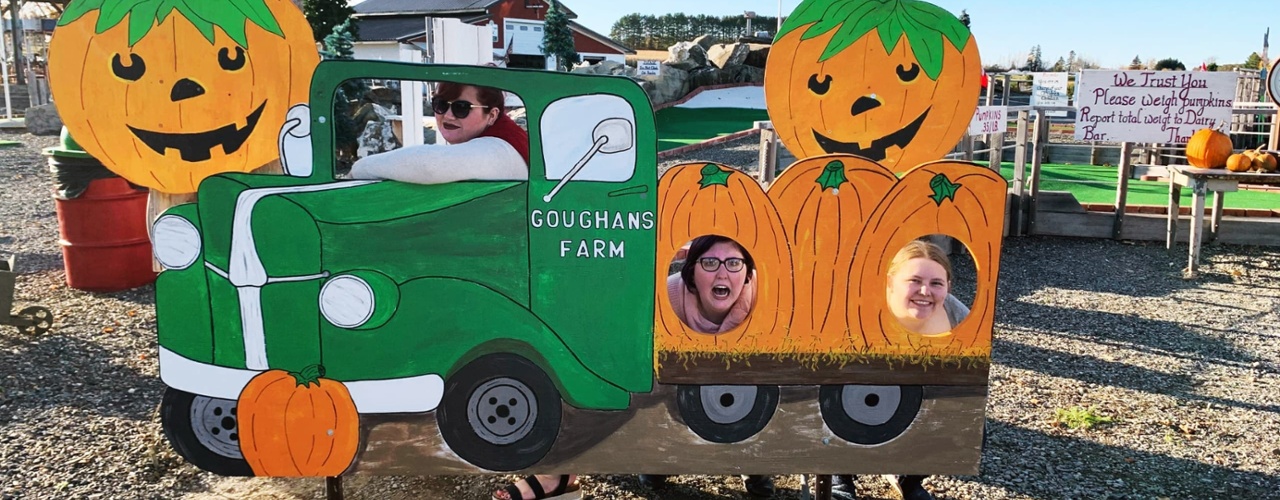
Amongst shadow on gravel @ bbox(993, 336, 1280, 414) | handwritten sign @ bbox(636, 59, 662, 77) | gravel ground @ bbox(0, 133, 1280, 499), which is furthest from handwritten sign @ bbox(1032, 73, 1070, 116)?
shadow on gravel @ bbox(993, 336, 1280, 414)

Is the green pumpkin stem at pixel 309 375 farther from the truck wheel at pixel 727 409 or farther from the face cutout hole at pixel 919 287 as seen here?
the face cutout hole at pixel 919 287

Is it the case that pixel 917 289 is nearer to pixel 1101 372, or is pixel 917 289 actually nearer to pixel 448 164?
pixel 448 164

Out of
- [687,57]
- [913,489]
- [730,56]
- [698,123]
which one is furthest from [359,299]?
[730,56]

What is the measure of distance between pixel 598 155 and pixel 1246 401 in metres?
4.23

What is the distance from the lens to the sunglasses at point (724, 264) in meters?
2.93

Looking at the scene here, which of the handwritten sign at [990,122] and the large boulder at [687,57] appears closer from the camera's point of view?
the handwritten sign at [990,122]

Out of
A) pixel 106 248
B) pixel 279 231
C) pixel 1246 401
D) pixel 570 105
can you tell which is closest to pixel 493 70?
pixel 570 105

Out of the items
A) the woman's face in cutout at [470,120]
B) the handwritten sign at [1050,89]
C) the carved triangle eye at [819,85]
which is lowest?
the woman's face in cutout at [470,120]

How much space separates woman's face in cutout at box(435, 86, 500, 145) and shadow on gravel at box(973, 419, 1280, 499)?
2.61 meters

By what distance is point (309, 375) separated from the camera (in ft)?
9.21

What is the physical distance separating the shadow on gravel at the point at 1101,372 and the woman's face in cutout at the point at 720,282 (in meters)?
3.18

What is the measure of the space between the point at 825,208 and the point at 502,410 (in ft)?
4.01

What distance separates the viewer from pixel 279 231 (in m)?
2.68

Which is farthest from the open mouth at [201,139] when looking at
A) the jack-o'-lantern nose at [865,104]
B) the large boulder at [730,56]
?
the large boulder at [730,56]
